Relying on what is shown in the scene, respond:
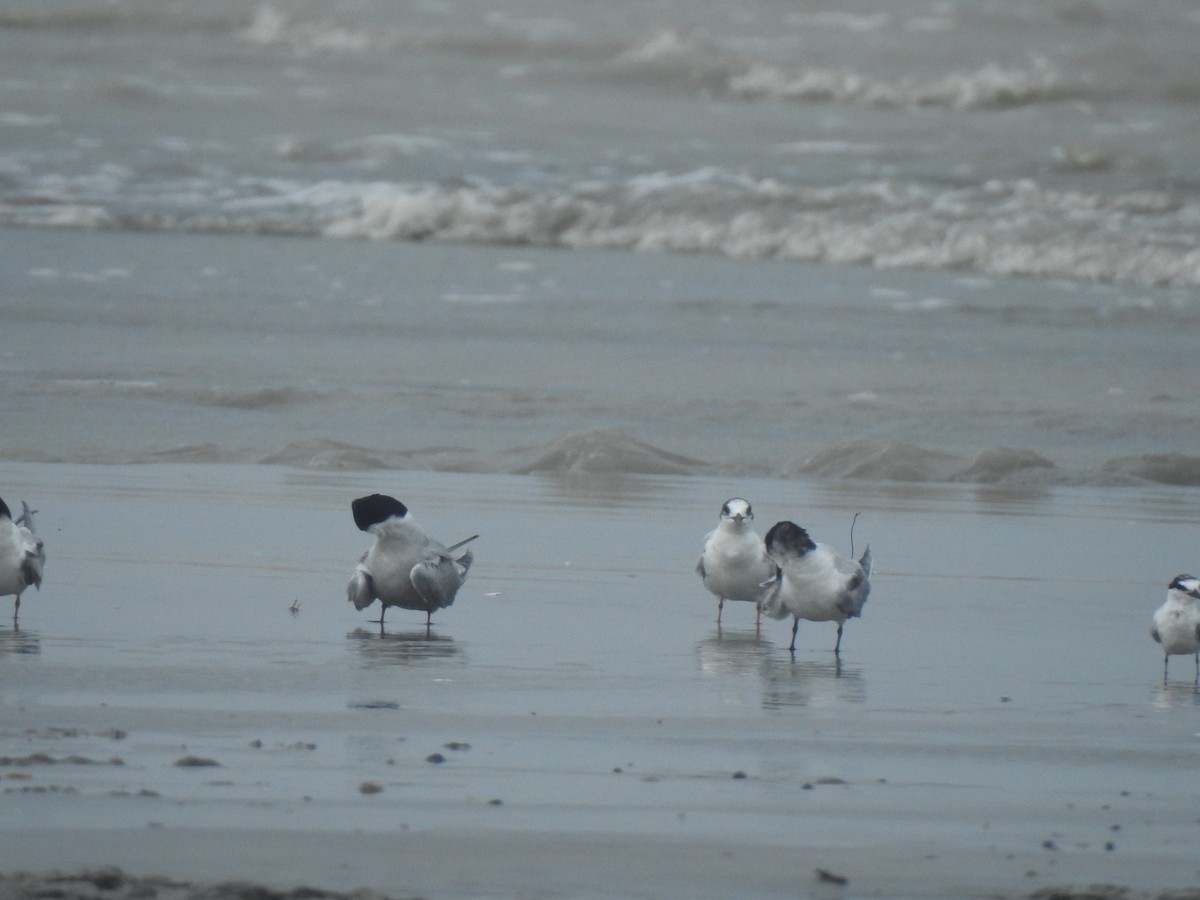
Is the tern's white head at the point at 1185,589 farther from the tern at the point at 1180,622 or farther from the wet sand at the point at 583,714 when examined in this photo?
the wet sand at the point at 583,714

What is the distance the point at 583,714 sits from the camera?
5.76 metres

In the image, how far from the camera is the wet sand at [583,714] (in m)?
4.28

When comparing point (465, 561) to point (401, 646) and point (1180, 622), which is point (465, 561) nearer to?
point (401, 646)

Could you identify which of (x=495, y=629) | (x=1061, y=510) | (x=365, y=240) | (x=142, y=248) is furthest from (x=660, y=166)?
(x=495, y=629)

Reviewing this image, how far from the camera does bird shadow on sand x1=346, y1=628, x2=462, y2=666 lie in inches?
262

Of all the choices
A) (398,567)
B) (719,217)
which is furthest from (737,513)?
(719,217)

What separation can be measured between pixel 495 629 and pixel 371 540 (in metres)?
Result: 2.03

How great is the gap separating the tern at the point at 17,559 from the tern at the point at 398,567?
3.54 feet

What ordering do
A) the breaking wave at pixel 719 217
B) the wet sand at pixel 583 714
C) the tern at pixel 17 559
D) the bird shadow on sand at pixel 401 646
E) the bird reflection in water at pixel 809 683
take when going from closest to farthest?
the wet sand at pixel 583 714, the bird reflection in water at pixel 809 683, the bird shadow on sand at pixel 401 646, the tern at pixel 17 559, the breaking wave at pixel 719 217

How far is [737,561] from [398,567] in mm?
1276

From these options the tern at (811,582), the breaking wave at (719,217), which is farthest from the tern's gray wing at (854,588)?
the breaking wave at (719,217)

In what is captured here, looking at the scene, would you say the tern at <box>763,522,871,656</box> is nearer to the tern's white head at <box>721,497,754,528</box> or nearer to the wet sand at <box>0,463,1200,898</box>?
the wet sand at <box>0,463,1200,898</box>

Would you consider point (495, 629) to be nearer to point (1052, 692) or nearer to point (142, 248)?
point (1052, 692)

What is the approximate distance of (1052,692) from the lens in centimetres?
641
